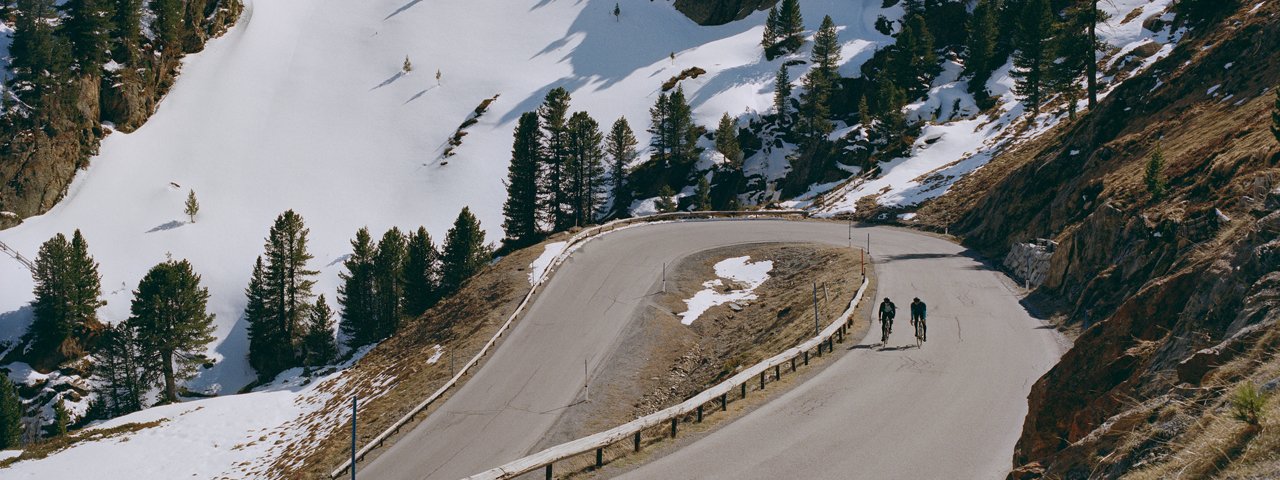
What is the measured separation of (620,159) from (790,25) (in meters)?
41.8

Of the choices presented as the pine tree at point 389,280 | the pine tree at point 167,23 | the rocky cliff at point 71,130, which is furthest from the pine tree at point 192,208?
the pine tree at point 167,23

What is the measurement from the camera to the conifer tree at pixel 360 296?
2233 inches

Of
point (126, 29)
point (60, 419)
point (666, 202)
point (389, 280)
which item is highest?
point (126, 29)

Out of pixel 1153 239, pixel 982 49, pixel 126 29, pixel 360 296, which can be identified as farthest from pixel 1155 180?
pixel 126 29

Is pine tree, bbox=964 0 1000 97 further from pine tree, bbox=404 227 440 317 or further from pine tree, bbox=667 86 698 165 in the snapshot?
pine tree, bbox=404 227 440 317

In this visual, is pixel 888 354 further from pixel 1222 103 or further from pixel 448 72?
pixel 448 72

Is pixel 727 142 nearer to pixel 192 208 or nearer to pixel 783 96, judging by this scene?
pixel 783 96

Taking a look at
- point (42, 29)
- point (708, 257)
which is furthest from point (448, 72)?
point (708, 257)

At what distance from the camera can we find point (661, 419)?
13516 millimetres

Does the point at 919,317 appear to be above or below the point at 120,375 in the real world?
above

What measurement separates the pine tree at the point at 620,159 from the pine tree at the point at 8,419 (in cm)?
4492

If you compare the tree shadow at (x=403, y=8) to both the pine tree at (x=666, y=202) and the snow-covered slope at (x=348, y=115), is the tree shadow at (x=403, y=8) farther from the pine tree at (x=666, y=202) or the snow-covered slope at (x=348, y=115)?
the pine tree at (x=666, y=202)

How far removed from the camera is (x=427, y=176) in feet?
249

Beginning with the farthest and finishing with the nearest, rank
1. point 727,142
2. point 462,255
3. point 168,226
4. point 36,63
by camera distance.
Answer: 1. point 36,63
2. point 727,142
3. point 168,226
4. point 462,255
